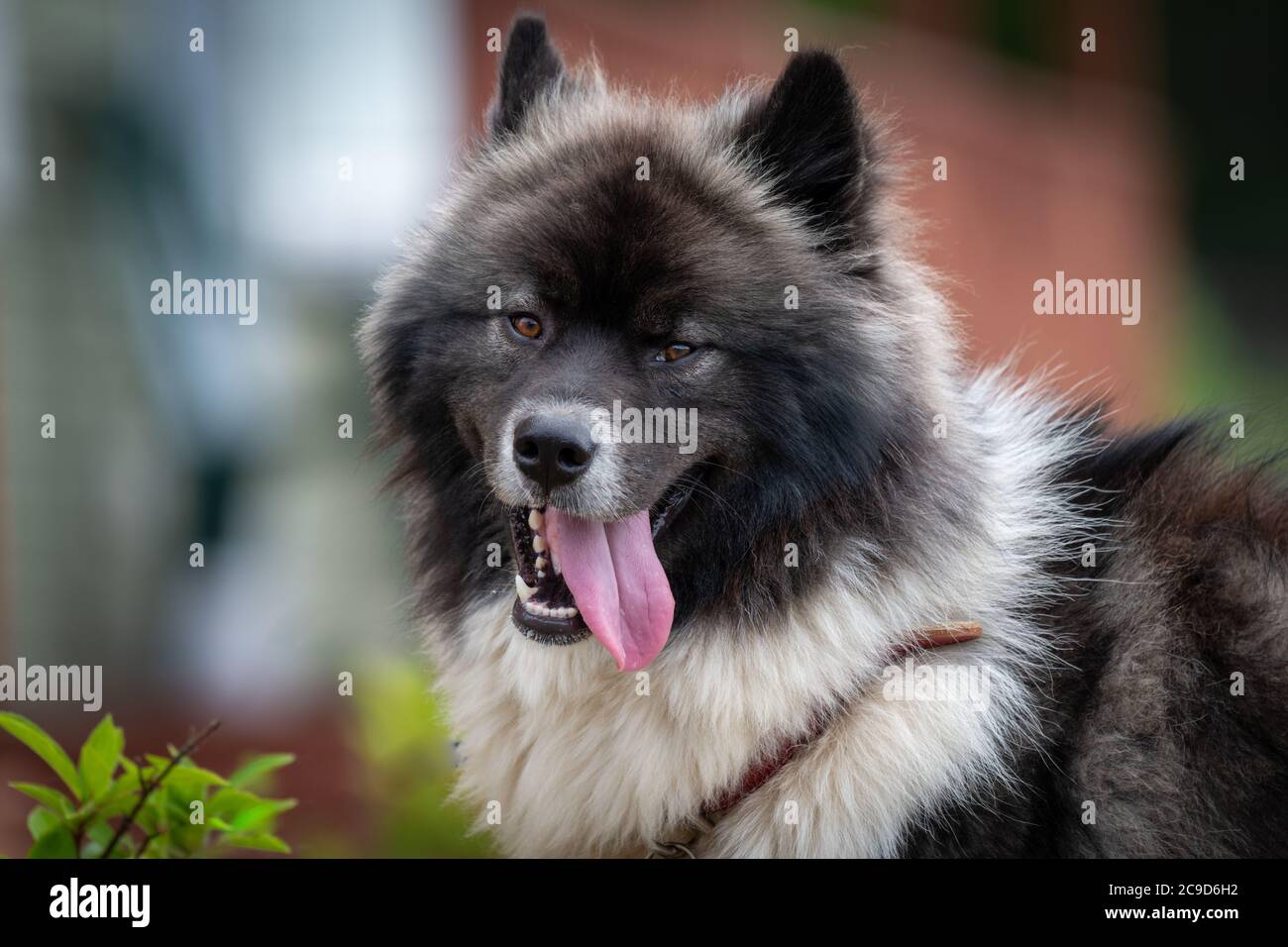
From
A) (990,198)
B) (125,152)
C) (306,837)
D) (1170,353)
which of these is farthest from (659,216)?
(1170,353)

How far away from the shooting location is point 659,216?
3734 millimetres

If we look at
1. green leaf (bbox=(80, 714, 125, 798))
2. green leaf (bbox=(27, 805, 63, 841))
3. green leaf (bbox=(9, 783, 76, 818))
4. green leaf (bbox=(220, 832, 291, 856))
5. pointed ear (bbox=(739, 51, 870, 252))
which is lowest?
green leaf (bbox=(220, 832, 291, 856))

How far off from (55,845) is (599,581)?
5.14ft

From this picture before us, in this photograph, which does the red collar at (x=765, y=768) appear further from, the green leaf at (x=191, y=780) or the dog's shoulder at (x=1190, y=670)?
the green leaf at (x=191, y=780)

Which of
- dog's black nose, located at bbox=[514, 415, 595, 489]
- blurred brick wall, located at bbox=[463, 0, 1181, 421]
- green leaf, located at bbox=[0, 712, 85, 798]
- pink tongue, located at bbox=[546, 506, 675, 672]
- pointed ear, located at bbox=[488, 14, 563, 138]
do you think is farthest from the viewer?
blurred brick wall, located at bbox=[463, 0, 1181, 421]

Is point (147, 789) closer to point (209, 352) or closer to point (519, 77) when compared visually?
point (519, 77)

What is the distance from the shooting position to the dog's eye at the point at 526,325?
12.4 feet

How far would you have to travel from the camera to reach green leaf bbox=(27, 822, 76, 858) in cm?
305

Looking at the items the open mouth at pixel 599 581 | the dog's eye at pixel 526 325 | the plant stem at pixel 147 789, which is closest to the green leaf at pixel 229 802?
the plant stem at pixel 147 789

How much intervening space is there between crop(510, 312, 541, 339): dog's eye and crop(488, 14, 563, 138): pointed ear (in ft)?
3.25

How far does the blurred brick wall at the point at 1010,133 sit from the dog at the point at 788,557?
6.21 meters

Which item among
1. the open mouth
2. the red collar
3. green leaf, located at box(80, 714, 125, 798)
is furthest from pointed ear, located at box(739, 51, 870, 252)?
green leaf, located at box(80, 714, 125, 798)

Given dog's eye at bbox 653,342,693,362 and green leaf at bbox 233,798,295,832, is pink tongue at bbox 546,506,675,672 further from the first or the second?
green leaf at bbox 233,798,295,832

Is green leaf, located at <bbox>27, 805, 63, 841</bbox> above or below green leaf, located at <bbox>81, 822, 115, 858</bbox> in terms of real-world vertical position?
above
